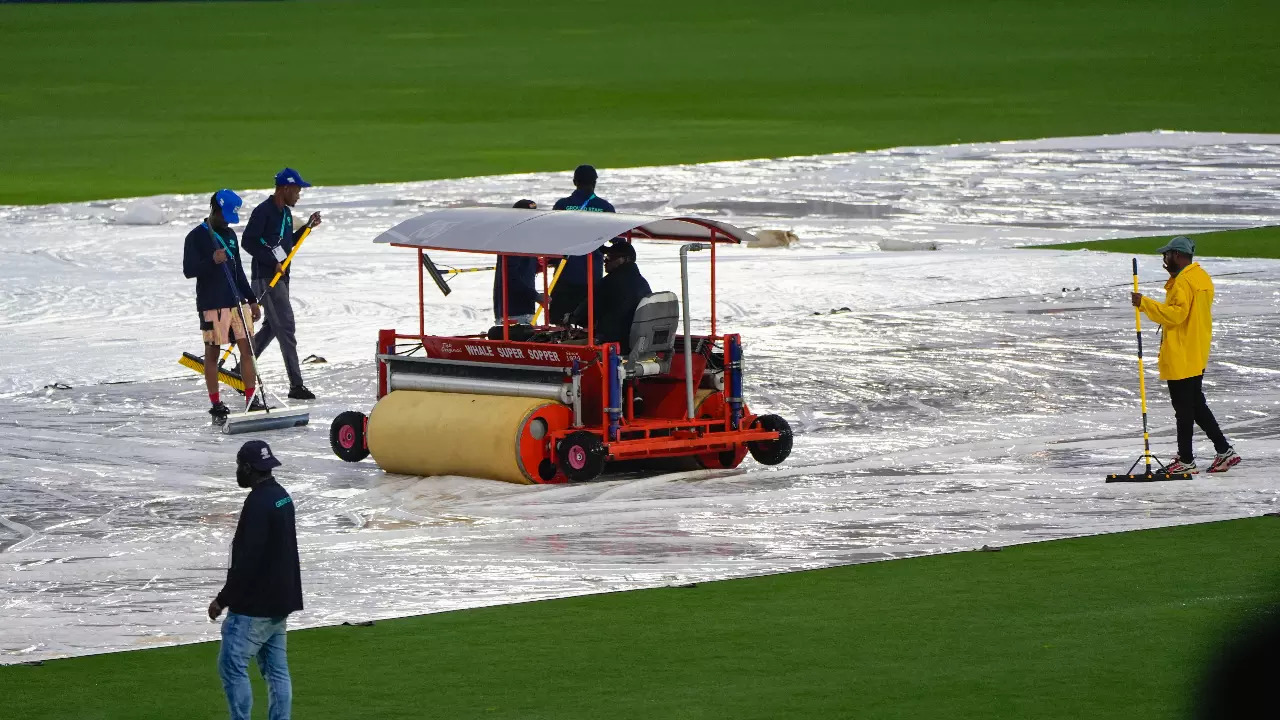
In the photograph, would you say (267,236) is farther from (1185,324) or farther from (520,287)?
(1185,324)

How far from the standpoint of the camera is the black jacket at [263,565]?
8531 millimetres

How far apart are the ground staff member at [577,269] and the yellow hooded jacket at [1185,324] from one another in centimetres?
385

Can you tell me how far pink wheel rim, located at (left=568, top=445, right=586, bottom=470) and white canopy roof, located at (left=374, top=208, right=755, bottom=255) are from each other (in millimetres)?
1308

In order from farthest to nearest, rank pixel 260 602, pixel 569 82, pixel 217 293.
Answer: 1. pixel 569 82
2. pixel 217 293
3. pixel 260 602

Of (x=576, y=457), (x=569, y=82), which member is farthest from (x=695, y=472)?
(x=569, y=82)

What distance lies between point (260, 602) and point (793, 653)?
2787mm

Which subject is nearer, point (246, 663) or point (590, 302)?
point (246, 663)

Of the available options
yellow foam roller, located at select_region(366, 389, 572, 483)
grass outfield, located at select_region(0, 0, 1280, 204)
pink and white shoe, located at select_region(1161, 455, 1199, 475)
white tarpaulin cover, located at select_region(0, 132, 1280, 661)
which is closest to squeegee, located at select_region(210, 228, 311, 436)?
white tarpaulin cover, located at select_region(0, 132, 1280, 661)

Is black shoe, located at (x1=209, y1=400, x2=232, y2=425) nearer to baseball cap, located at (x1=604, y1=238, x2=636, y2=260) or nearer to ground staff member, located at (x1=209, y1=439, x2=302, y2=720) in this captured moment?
baseball cap, located at (x1=604, y1=238, x2=636, y2=260)

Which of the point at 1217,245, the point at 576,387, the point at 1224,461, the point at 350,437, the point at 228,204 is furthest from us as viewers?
the point at 1217,245

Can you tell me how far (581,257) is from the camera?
17.0m

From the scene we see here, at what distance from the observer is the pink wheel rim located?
563 inches

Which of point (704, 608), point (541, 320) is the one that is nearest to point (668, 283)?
point (541, 320)

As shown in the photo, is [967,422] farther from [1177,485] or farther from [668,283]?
[668,283]
